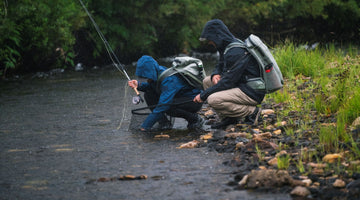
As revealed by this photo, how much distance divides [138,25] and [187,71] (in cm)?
1130

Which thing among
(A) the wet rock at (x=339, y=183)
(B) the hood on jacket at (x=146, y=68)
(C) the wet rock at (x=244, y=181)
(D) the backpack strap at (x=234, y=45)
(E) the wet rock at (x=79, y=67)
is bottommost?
(E) the wet rock at (x=79, y=67)

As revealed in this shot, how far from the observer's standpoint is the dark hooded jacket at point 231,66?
543 cm

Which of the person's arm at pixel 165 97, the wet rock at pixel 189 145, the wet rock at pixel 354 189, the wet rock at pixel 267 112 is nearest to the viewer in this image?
the wet rock at pixel 354 189

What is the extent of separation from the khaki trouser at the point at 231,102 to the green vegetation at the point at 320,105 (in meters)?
0.55

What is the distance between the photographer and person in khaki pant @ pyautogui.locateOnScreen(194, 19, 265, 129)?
17.9 ft

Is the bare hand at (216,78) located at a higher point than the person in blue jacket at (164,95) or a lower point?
higher

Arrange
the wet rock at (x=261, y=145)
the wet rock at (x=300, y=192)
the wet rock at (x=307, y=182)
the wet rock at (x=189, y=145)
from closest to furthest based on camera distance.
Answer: the wet rock at (x=300, y=192) < the wet rock at (x=307, y=182) < the wet rock at (x=261, y=145) < the wet rock at (x=189, y=145)

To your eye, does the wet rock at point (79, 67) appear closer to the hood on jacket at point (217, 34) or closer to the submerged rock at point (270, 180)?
the hood on jacket at point (217, 34)

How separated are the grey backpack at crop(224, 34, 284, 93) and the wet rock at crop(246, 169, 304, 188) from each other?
1894mm

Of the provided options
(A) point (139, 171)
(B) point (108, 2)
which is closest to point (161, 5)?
(B) point (108, 2)

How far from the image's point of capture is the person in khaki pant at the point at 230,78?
5.45 metres

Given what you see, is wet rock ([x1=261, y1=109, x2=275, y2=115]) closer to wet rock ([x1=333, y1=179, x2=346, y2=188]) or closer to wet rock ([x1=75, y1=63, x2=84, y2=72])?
wet rock ([x1=333, y1=179, x2=346, y2=188])

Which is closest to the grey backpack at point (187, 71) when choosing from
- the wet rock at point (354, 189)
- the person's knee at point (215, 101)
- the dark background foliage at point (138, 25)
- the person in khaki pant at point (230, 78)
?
the person in khaki pant at point (230, 78)

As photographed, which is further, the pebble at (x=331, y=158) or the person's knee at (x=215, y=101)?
the person's knee at (x=215, y=101)
